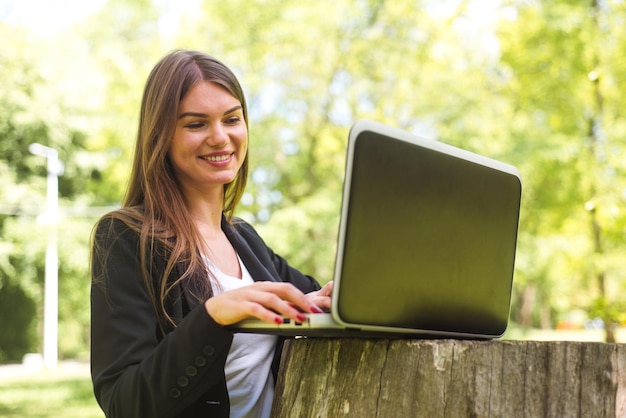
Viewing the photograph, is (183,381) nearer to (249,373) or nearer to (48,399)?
(249,373)

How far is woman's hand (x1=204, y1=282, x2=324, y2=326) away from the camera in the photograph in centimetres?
139

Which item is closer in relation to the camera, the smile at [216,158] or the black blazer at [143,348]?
the black blazer at [143,348]

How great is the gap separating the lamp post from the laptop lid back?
1381cm

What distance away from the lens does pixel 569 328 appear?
88.4 ft

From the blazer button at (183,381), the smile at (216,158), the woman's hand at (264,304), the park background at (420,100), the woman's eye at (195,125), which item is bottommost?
the blazer button at (183,381)

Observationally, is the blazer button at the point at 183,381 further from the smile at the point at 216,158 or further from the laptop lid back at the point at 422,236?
the smile at the point at 216,158

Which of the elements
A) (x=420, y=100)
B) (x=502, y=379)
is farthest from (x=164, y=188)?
(x=420, y=100)

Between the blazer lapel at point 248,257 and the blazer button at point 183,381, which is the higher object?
the blazer lapel at point 248,257

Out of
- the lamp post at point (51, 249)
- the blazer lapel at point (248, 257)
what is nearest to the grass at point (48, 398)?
the lamp post at point (51, 249)

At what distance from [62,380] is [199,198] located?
42.6 ft

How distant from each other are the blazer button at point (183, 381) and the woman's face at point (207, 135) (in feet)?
2.10

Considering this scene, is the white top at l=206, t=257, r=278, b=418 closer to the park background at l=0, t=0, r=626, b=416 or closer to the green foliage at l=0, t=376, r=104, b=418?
the park background at l=0, t=0, r=626, b=416

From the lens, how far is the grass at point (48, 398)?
9.28 m

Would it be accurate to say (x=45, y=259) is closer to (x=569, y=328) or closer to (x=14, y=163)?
(x=14, y=163)
